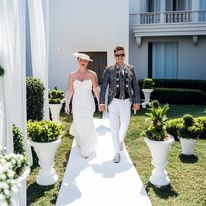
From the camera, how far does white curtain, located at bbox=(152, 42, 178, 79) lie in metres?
18.0

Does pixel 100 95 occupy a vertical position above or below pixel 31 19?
below

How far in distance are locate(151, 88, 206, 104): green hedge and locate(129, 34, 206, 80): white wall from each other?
8.85ft

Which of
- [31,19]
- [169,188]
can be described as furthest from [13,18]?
[169,188]

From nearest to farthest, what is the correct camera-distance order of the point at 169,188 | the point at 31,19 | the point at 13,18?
the point at 13,18 → the point at 169,188 → the point at 31,19

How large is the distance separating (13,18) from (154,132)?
2905mm

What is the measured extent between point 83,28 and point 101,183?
10.3 m

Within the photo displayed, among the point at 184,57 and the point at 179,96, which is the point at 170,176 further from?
the point at 184,57

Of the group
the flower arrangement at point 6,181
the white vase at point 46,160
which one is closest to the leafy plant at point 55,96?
the white vase at point 46,160

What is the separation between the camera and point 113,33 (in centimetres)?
1469

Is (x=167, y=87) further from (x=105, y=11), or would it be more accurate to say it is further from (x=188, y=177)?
(x=188, y=177)

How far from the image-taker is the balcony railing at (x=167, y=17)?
55.3 feet

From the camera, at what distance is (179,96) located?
49.7 ft

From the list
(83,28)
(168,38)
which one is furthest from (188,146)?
(168,38)

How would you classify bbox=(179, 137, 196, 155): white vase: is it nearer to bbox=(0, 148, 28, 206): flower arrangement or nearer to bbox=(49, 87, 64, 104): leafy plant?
bbox=(49, 87, 64, 104): leafy plant
